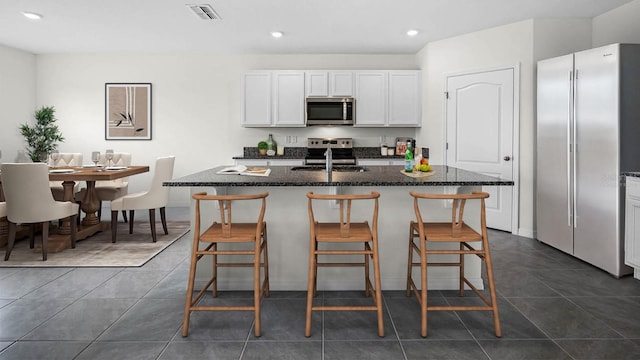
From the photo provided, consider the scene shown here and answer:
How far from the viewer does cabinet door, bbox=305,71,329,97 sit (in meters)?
5.79

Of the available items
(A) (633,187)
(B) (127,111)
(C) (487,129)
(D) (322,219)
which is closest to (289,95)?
(B) (127,111)

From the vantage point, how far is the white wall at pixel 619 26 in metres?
3.75

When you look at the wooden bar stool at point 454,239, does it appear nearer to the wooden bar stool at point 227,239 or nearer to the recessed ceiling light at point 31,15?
the wooden bar stool at point 227,239

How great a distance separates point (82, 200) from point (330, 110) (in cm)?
347

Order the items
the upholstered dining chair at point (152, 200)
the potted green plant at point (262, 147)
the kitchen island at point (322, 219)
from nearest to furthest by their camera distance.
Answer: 1. the kitchen island at point (322, 219)
2. the upholstered dining chair at point (152, 200)
3. the potted green plant at point (262, 147)

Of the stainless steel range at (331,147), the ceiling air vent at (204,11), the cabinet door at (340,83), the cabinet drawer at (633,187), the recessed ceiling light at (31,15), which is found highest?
the recessed ceiling light at (31,15)

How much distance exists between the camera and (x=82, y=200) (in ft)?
15.1

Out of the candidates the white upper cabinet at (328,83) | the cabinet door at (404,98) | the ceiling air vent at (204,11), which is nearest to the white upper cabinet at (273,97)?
the white upper cabinet at (328,83)

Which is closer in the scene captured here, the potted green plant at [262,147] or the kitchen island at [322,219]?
the kitchen island at [322,219]

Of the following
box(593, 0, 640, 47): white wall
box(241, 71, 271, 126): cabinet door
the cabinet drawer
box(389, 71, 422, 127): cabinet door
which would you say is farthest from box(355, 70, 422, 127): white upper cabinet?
the cabinet drawer

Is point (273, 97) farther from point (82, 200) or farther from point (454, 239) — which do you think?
point (454, 239)

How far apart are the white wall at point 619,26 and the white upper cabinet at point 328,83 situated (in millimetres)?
3034

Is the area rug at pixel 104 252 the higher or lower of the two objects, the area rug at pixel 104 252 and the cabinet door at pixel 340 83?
the lower

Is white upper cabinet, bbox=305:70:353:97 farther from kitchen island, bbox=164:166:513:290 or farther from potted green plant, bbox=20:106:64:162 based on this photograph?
potted green plant, bbox=20:106:64:162
